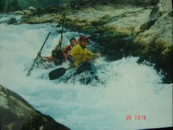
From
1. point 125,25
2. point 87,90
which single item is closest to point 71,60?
point 87,90

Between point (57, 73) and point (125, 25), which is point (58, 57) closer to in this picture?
point (57, 73)

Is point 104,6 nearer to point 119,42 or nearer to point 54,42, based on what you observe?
point 119,42

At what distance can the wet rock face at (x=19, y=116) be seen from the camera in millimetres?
1601

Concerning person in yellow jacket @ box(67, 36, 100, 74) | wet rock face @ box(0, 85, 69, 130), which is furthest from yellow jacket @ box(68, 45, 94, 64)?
wet rock face @ box(0, 85, 69, 130)

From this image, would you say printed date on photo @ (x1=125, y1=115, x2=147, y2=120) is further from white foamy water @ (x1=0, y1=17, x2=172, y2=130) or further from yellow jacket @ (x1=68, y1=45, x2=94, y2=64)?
yellow jacket @ (x1=68, y1=45, x2=94, y2=64)

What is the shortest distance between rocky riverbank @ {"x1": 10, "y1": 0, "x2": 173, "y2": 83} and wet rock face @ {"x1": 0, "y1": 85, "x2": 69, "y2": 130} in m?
0.37

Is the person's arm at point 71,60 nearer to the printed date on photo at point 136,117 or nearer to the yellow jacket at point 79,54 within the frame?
the yellow jacket at point 79,54

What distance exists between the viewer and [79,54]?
67.7 inches

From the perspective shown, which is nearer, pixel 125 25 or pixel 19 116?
pixel 19 116

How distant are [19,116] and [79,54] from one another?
0.39 meters

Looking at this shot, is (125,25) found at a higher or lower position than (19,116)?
higher

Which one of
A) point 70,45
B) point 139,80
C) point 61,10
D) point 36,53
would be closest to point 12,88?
point 36,53

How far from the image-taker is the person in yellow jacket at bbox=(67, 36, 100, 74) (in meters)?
1.71

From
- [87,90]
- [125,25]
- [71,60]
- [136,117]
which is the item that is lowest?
[136,117]
